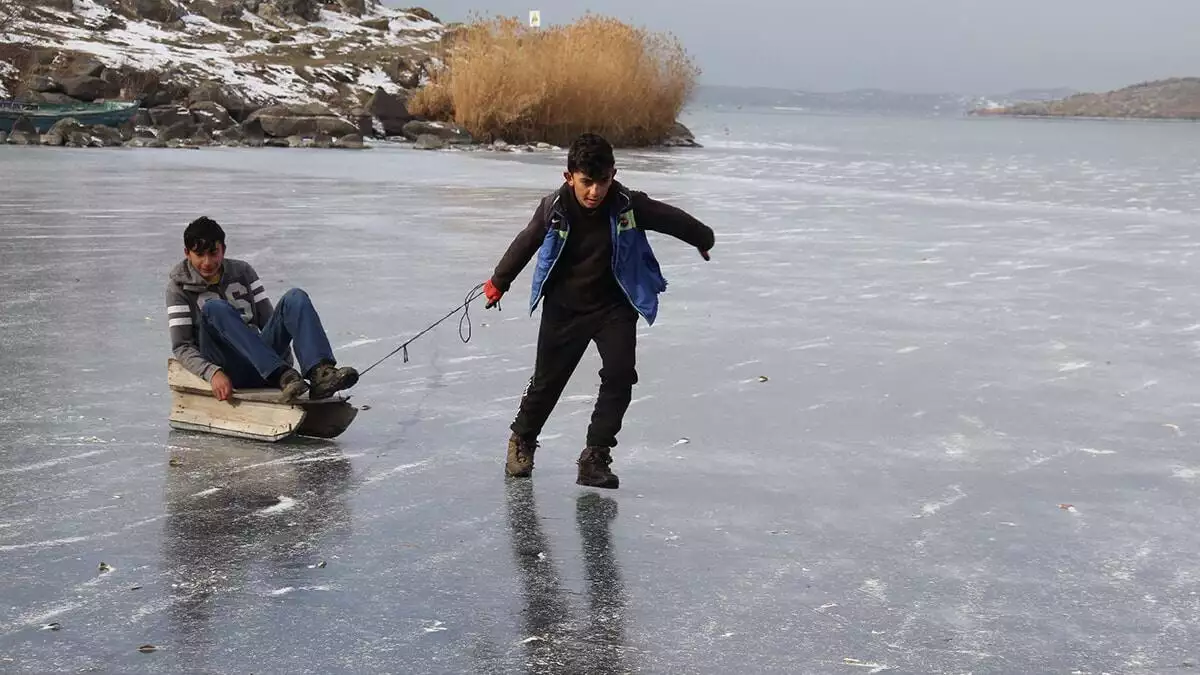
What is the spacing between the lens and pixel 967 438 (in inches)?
267

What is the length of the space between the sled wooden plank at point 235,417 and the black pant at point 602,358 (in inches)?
41.0

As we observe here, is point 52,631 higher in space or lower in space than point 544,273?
lower

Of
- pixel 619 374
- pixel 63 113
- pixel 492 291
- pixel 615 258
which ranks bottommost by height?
pixel 619 374

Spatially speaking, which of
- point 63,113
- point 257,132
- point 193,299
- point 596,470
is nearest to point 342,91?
point 257,132

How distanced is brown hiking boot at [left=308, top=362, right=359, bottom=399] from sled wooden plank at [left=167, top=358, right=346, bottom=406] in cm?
6

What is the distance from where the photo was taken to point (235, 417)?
6.55 metres

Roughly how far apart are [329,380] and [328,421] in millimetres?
276

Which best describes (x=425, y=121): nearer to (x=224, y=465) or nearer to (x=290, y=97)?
(x=290, y=97)

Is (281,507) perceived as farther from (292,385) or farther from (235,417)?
(235,417)

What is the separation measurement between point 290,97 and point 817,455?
43.9 metres

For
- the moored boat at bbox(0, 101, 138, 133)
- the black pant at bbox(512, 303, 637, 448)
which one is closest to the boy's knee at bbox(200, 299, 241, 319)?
the black pant at bbox(512, 303, 637, 448)

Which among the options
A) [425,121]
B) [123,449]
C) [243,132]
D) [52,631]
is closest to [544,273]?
[123,449]

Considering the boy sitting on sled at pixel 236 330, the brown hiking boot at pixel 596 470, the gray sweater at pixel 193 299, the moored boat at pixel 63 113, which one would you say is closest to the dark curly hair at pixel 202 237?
the boy sitting on sled at pixel 236 330

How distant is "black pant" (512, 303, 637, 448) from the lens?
5945 mm
